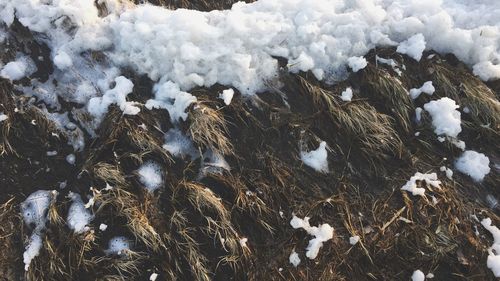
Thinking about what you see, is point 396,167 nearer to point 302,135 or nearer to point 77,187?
point 302,135

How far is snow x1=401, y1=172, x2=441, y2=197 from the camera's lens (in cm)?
359

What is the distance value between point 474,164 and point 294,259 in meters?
1.82

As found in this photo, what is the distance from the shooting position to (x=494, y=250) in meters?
3.42

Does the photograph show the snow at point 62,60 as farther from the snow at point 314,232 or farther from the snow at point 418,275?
the snow at point 418,275

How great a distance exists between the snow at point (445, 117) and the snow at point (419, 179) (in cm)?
45

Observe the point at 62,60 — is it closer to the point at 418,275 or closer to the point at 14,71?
the point at 14,71

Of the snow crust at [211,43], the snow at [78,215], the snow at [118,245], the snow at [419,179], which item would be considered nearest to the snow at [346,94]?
the snow crust at [211,43]

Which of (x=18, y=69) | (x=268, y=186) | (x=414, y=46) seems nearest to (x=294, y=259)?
(x=268, y=186)

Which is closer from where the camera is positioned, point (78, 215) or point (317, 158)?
point (78, 215)

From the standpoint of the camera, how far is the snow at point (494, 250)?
334 centimetres

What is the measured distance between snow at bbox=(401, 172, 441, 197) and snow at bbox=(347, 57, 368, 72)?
1126 millimetres

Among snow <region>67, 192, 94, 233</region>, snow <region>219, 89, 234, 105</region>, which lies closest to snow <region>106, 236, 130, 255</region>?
snow <region>67, 192, 94, 233</region>

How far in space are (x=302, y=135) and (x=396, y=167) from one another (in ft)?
2.86

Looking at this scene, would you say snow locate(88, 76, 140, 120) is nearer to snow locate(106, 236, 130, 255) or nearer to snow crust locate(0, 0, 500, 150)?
snow crust locate(0, 0, 500, 150)
